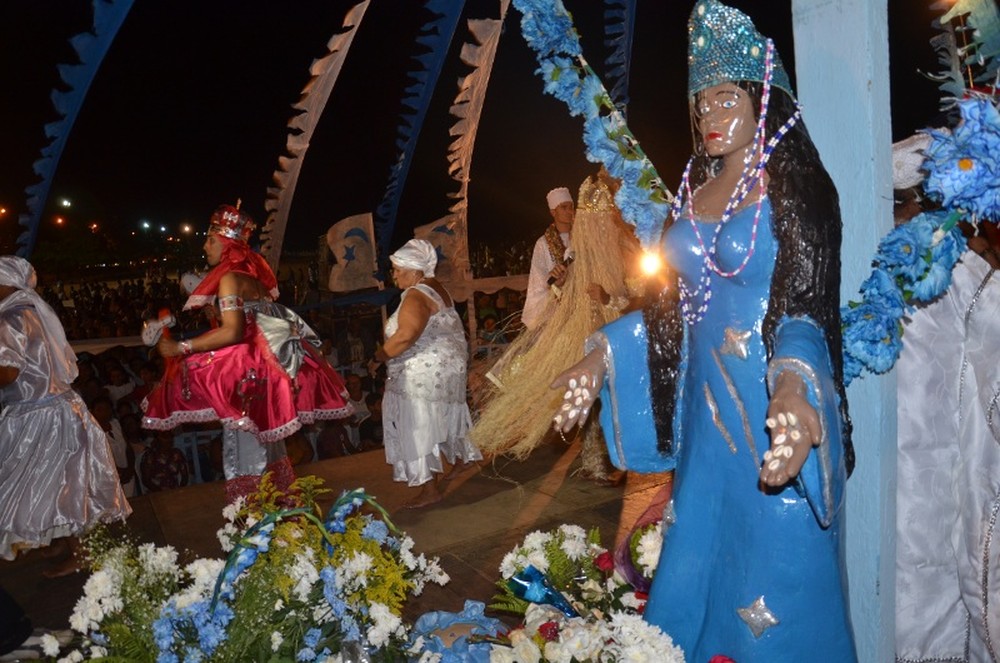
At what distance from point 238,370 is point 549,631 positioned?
3361 mm

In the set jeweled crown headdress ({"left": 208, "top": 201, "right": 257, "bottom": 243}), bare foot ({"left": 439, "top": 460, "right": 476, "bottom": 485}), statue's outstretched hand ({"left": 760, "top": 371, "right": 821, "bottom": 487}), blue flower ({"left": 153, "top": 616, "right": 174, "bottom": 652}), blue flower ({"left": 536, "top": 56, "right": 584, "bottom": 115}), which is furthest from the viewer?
bare foot ({"left": 439, "top": 460, "right": 476, "bottom": 485})

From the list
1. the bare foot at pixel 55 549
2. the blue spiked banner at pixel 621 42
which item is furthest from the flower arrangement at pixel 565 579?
the blue spiked banner at pixel 621 42

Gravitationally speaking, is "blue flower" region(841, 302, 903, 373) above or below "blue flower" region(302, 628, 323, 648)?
above

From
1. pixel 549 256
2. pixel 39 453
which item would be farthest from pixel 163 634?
pixel 549 256

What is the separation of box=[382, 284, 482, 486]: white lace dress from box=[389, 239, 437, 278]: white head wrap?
6.3 inches

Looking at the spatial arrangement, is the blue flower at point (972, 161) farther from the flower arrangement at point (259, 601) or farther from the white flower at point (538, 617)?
the flower arrangement at point (259, 601)

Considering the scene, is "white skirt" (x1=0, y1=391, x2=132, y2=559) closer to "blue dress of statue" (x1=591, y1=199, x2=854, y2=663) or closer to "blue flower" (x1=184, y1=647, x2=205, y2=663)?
"blue flower" (x1=184, y1=647, x2=205, y2=663)

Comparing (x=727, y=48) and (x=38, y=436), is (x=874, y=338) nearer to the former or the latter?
(x=727, y=48)

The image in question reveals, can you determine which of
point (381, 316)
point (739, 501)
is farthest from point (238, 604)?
point (381, 316)

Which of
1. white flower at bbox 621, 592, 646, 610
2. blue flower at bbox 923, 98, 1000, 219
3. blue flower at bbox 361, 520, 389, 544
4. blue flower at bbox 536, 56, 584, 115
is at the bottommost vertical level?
white flower at bbox 621, 592, 646, 610

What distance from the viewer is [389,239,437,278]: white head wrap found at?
19.2 ft

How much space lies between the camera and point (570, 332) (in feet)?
20.1

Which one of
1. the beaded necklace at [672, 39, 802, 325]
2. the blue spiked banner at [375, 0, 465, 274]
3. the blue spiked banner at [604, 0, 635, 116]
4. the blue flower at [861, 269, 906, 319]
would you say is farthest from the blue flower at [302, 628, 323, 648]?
the blue spiked banner at [375, 0, 465, 274]

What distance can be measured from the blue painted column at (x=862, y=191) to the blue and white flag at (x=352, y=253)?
6.70 meters
